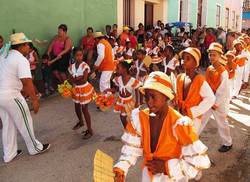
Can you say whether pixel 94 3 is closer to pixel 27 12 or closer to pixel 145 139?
pixel 27 12

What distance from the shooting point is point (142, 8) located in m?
15.4

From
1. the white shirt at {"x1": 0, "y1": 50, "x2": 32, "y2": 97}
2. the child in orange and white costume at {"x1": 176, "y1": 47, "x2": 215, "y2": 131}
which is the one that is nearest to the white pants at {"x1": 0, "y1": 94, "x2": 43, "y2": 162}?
the white shirt at {"x1": 0, "y1": 50, "x2": 32, "y2": 97}

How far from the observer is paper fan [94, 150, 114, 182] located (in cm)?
259

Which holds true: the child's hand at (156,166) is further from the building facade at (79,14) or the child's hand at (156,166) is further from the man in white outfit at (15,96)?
the building facade at (79,14)

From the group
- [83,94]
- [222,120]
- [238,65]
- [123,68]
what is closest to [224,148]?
[222,120]

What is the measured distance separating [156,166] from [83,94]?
3593 mm

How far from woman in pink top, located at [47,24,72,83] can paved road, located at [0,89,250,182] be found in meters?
1.64

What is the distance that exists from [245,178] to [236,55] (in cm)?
468

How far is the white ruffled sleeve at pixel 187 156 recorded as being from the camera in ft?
8.57

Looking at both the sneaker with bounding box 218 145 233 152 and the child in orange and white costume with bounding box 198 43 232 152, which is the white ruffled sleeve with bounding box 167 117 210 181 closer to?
the child in orange and white costume with bounding box 198 43 232 152

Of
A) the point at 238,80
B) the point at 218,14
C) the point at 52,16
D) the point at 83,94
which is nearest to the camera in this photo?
the point at 83,94

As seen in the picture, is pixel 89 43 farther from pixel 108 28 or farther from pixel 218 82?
pixel 218 82

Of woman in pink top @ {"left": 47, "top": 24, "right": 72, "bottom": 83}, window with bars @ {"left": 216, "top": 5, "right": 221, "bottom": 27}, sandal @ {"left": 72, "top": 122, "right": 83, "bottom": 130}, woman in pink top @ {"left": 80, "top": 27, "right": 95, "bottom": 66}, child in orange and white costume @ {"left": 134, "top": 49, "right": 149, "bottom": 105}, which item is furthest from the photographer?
window with bars @ {"left": 216, "top": 5, "right": 221, "bottom": 27}

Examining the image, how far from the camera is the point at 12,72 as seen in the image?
16.4 ft
